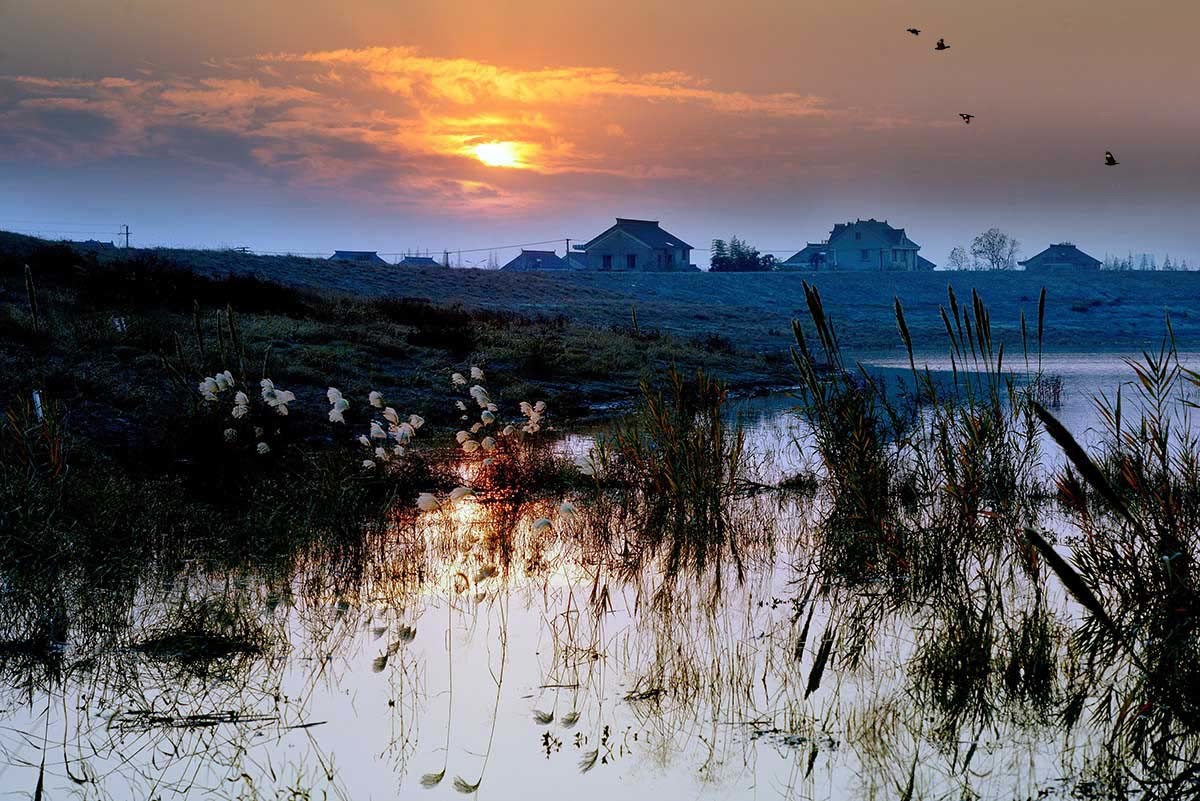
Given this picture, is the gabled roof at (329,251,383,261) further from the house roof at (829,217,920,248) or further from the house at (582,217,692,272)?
the house roof at (829,217,920,248)

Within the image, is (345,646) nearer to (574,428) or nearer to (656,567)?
(656,567)

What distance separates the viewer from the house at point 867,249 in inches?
3585

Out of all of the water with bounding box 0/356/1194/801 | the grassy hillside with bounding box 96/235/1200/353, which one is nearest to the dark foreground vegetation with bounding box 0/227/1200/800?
the water with bounding box 0/356/1194/801

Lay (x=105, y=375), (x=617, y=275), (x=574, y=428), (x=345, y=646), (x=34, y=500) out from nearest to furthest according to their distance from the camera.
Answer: (x=345, y=646)
(x=34, y=500)
(x=105, y=375)
(x=574, y=428)
(x=617, y=275)

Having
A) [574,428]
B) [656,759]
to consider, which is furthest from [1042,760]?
[574,428]

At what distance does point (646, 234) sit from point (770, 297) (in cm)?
2411

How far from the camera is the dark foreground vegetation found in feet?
14.1

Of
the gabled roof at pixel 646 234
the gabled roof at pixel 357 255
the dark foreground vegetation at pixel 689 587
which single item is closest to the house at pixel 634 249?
the gabled roof at pixel 646 234

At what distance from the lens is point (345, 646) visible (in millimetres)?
5660

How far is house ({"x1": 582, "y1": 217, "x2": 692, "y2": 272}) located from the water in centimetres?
7673

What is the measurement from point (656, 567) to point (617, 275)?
62583 millimetres

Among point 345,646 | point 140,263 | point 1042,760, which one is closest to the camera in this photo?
point 1042,760

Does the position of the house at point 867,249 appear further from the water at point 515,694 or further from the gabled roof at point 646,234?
the water at point 515,694

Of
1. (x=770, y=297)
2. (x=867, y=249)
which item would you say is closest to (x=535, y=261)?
(x=867, y=249)
